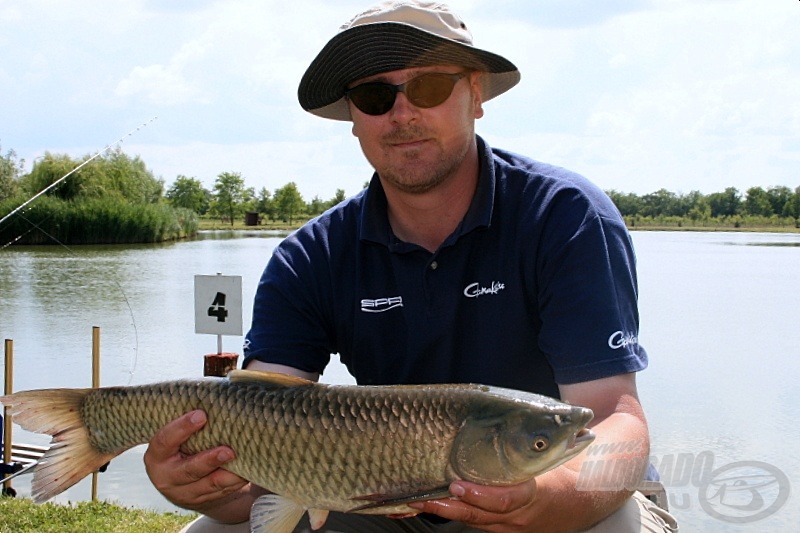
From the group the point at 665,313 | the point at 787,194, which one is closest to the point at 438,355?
the point at 665,313

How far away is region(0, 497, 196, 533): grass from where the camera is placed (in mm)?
4727


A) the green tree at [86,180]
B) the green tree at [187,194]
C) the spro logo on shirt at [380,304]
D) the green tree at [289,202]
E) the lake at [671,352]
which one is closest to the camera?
the spro logo on shirt at [380,304]

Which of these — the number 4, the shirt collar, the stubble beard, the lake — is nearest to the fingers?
the shirt collar

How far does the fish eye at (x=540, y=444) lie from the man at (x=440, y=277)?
220mm

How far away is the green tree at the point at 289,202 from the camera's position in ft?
187

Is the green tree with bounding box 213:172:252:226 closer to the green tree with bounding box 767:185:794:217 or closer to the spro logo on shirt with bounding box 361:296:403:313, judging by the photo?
the green tree with bounding box 767:185:794:217

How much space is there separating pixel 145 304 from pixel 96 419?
14.2 metres

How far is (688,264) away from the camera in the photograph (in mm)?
25969

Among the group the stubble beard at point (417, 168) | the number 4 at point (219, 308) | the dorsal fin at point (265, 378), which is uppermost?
the stubble beard at point (417, 168)

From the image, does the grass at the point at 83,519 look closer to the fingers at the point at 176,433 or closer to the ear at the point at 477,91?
the fingers at the point at 176,433

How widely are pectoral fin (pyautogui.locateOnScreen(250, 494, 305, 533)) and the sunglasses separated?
3.94 ft

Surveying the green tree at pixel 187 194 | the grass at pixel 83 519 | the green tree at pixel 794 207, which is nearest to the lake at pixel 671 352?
the grass at pixel 83 519

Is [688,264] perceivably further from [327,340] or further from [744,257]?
[327,340]

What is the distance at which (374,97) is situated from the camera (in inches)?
103
